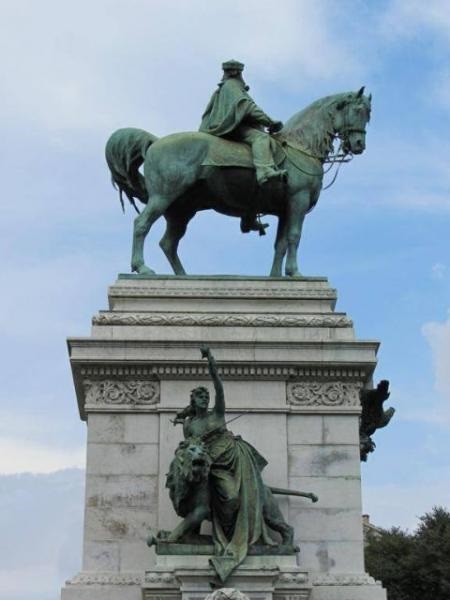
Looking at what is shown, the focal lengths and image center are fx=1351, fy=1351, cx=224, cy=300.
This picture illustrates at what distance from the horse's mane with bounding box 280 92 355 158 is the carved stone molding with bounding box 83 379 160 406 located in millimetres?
5174

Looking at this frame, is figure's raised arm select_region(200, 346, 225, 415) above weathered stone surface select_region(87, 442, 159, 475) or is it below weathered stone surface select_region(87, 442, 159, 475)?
above

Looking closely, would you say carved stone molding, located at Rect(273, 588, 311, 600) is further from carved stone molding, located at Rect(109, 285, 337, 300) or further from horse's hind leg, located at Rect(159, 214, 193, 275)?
horse's hind leg, located at Rect(159, 214, 193, 275)

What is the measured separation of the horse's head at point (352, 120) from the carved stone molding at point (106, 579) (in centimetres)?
813

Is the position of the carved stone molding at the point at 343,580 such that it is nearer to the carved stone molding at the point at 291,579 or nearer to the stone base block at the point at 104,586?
the carved stone molding at the point at 291,579

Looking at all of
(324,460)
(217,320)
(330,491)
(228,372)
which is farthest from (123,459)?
(330,491)

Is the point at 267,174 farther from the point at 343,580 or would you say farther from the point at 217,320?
the point at 343,580

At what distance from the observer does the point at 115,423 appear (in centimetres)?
2036

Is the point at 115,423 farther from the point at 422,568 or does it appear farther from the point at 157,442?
the point at 422,568

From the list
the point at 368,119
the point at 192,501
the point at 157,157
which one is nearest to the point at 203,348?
the point at 192,501

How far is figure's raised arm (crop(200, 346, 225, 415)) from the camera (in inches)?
738

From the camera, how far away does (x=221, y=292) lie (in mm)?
21625

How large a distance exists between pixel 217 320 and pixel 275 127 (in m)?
3.90

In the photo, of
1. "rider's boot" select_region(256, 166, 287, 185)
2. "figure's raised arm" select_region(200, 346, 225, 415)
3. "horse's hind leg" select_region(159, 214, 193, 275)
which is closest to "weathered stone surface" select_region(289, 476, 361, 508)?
"figure's raised arm" select_region(200, 346, 225, 415)

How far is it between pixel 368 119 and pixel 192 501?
7784mm
